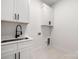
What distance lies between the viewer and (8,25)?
2.15 meters

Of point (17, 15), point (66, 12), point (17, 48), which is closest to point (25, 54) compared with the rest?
point (17, 48)

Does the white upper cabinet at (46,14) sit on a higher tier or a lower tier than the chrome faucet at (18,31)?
higher

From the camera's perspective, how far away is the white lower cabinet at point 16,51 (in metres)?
1.66

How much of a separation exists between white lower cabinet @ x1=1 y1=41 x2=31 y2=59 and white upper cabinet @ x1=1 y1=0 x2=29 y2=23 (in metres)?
0.65

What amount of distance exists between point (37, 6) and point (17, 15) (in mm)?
2027

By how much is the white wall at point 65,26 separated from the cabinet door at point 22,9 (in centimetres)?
263

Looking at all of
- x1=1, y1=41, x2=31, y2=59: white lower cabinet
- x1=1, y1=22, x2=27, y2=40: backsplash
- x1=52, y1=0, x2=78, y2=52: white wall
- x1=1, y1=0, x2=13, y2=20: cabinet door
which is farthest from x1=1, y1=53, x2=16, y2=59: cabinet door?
x1=52, y1=0, x2=78, y2=52: white wall

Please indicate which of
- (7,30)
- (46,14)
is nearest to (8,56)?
(7,30)

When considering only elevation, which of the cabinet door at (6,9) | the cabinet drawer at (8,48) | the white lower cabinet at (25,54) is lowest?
the white lower cabinet at (25,54)

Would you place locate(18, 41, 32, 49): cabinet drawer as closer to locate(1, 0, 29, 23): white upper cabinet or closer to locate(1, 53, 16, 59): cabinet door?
locate(1, 53, 16, 59): cabinet door

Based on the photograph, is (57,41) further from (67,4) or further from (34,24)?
(67,4)

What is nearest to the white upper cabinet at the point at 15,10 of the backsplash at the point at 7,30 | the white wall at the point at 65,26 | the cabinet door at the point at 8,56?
the backsplash at the point at 7,30

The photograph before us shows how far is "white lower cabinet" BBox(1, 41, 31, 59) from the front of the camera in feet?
5.45

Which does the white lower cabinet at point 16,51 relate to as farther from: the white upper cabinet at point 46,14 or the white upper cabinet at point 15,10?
the white upper cabinet at point 46,14
